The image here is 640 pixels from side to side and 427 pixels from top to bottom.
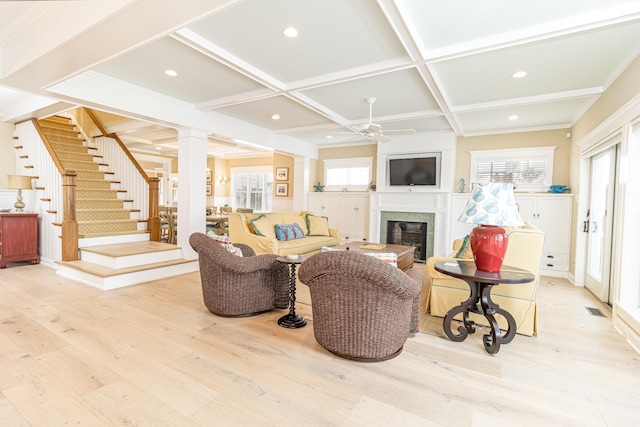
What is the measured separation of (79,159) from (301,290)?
18.2 ft

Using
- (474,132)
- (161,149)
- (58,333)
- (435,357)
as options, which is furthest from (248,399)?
(161,149)

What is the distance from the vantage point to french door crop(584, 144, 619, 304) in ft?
12.7

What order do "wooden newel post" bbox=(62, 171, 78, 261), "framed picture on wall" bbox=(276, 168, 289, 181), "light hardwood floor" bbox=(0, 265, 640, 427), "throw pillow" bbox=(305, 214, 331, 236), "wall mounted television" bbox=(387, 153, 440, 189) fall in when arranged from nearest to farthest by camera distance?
"light hardwood floor" bbox=(0, 265, 640, 427) → "wooden newel post" bbox=(62, 171, 78, 261) → "throw pillow" bbox=(305, 214, 331, 236) → "wall mounted television" bbox=(387, 153, 440, 189) → "framed picture on wall" bbox=(276, 168, 289, 181)

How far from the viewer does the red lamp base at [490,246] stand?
2.55 m

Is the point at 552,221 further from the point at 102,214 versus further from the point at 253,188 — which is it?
the point at 253,188

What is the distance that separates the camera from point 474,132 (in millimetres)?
6254

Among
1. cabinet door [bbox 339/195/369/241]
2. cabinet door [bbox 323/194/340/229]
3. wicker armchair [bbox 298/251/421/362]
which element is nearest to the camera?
wicker armchair [bbox 298/251/421/362]

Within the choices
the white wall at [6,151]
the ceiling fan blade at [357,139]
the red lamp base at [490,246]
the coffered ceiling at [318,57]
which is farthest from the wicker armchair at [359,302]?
the white wall at [6,151]

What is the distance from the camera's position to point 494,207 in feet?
8.38

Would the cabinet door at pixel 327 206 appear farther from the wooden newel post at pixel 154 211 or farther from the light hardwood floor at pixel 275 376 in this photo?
the light hardwood floor at pixel 275 376

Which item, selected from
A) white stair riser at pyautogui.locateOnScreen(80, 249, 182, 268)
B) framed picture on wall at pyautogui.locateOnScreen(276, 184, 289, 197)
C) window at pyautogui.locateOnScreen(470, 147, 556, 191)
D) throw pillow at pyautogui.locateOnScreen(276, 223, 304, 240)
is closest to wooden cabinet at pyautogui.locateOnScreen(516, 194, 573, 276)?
window at pyautogui.locateOnScreen(470, 147, 556, 191)

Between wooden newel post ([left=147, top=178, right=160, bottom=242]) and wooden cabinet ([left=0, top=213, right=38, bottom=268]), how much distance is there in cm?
171

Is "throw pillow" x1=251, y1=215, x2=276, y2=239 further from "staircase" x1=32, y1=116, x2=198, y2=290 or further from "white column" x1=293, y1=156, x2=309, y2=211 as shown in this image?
"white column" x1=293, y1=156, x2=309, y2=211

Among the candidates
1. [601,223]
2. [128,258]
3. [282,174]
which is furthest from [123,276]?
[601,223]
